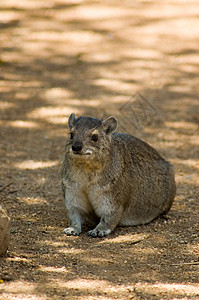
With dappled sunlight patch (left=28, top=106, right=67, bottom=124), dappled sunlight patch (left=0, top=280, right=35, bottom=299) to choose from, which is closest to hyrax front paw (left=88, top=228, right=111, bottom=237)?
dappled sunlight patch (left=0, top=280, right=35, bottom=299)

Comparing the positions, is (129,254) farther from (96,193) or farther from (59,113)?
(59,113)

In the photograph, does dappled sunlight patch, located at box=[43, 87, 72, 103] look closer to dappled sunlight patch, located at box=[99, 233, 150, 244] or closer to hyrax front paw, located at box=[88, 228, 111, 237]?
hyrax front paw, located at box=[88, 228, 111, 237]

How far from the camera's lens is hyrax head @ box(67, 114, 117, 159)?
6.77 m

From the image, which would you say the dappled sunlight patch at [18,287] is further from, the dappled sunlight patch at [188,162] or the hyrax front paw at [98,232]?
the dappled sunlight patch at [188,162]

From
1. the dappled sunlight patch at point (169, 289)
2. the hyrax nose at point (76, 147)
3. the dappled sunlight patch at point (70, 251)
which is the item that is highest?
the hyrax nose at point (76, 147)

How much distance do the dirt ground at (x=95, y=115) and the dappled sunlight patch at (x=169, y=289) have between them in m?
0.01

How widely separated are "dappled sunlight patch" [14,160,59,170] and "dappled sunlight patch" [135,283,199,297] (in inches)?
174

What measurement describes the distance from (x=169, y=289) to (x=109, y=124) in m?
2.52

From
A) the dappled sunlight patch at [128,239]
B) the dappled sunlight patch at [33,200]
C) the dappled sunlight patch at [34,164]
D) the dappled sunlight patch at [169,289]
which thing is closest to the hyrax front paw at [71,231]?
the dappled sunlight patch at [128,239]

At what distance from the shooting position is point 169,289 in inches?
217

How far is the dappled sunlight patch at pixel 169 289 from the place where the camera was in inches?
214

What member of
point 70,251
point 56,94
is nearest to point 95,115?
point 56,94

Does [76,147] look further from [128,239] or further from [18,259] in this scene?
[18,259]

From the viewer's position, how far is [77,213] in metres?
7.36
